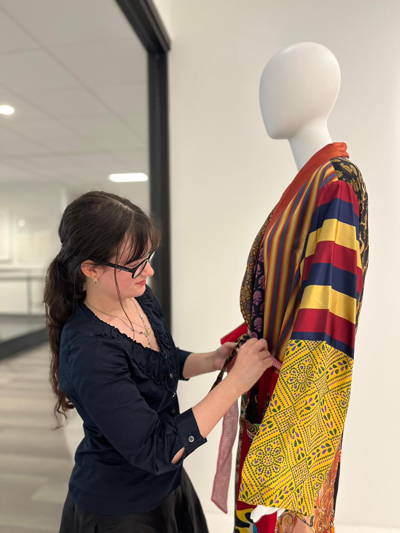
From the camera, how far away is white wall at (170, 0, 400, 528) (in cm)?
203

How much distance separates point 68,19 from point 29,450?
4.20 feet

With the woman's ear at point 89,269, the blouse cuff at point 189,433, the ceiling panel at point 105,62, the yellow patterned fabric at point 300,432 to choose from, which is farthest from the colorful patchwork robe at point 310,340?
the ceiling panel at point 105,62

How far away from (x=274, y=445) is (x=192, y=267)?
151 centimetres

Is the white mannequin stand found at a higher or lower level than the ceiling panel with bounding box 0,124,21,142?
higher

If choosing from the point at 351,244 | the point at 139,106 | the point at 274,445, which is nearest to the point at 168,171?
the point at 139,106

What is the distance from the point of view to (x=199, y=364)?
48.6 inches

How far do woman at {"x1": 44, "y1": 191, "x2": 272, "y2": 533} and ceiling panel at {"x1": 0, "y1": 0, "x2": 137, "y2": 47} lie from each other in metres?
0.54

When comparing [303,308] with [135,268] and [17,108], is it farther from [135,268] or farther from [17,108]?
[17,108]

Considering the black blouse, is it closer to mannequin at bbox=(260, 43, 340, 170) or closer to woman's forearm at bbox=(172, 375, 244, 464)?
woman's forearm at bbox=(172, 375, 244, 464)

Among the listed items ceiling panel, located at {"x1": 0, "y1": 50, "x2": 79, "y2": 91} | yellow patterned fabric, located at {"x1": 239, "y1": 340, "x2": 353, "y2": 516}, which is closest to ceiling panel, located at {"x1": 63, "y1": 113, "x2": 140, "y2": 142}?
ceiling panel, located at {"x1": 0, "y1": 50, "x2": 79, "y2": 91}

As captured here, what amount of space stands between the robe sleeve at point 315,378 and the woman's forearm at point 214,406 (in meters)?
0.12

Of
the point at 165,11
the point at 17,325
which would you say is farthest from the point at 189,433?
the point at 165,11

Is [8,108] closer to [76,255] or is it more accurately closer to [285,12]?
[76,255]

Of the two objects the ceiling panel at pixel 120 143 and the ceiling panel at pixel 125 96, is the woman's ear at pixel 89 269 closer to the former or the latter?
the ceiling panel at pixel 120 143
